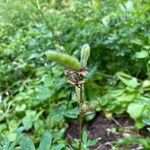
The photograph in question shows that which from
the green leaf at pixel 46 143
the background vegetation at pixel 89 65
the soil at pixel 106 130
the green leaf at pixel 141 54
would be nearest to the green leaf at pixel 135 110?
the background vegetation at pixel 89 65

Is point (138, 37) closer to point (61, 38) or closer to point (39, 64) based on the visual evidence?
point (61, 38)

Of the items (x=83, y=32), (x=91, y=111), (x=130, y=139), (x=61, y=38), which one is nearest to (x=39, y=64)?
(x=61, y=38)

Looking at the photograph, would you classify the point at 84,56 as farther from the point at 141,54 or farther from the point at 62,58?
the point at 141,54

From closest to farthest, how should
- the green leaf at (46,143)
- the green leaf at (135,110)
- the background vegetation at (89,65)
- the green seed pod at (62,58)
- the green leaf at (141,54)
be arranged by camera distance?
1. the green seed pod at (62,58)
2. the green leaf at (46,143)
3. the green leaf at (135,110)
4. the background vegetation at (89,65)
5. the green leaf at (141,54)

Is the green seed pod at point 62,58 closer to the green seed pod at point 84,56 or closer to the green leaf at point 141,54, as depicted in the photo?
the green seed pod at point 84,56

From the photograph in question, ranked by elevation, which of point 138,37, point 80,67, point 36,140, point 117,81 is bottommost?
point 36,140

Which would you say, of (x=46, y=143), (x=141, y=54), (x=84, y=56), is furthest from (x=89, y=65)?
(x=84, y=56)
